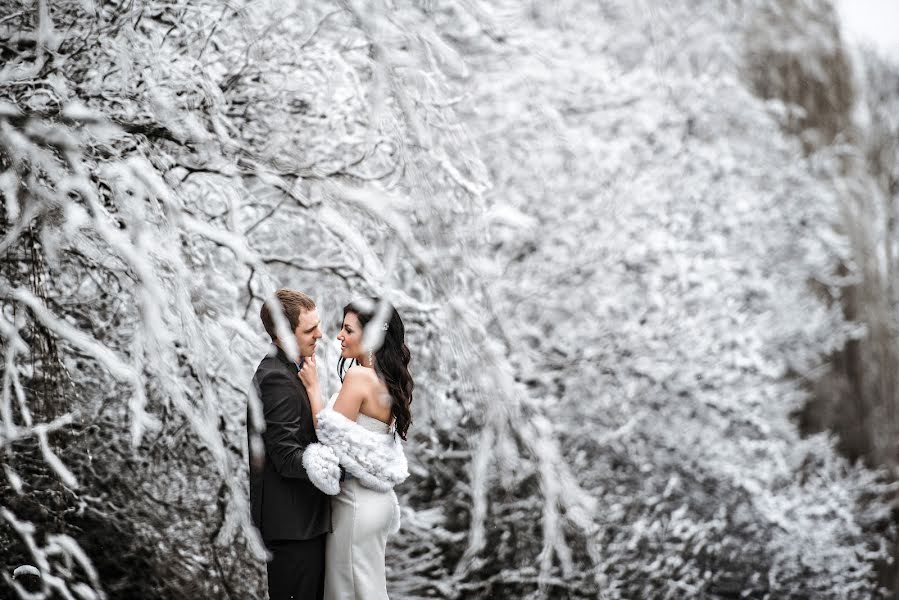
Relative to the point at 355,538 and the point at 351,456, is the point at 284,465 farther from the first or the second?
the point at 355,538

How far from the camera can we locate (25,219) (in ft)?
7.04

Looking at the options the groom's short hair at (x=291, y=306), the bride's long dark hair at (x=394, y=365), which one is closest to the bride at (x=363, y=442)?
the bride's long dark hair at (x=394, y=365)

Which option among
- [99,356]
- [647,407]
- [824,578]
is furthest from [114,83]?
[824,578]

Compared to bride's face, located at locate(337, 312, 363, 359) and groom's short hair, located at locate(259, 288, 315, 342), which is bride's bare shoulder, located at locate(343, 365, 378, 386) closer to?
Answer: bride's face, located at locate(337, 312, 363, 359)

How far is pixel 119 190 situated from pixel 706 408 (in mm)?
3493

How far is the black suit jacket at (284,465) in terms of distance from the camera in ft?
7.50

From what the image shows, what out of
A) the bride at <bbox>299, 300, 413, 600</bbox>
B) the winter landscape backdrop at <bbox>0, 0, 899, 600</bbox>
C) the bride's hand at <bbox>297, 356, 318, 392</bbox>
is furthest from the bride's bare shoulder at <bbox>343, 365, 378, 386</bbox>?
the winter landscape backdrop at <bbox>0, 0, 899, 600</bbox>

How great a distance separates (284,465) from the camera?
7.46 feet

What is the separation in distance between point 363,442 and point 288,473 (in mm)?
210

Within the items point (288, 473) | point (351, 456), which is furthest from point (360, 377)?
point (288, 473)

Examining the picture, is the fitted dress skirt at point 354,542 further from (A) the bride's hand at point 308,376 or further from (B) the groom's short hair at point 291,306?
(B) the groom's short hair at point 291,306

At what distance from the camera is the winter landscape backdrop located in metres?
→ 2.38

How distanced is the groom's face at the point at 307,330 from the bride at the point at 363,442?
78 mm

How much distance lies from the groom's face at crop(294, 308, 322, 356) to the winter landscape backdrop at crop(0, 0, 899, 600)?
0.18 meters
